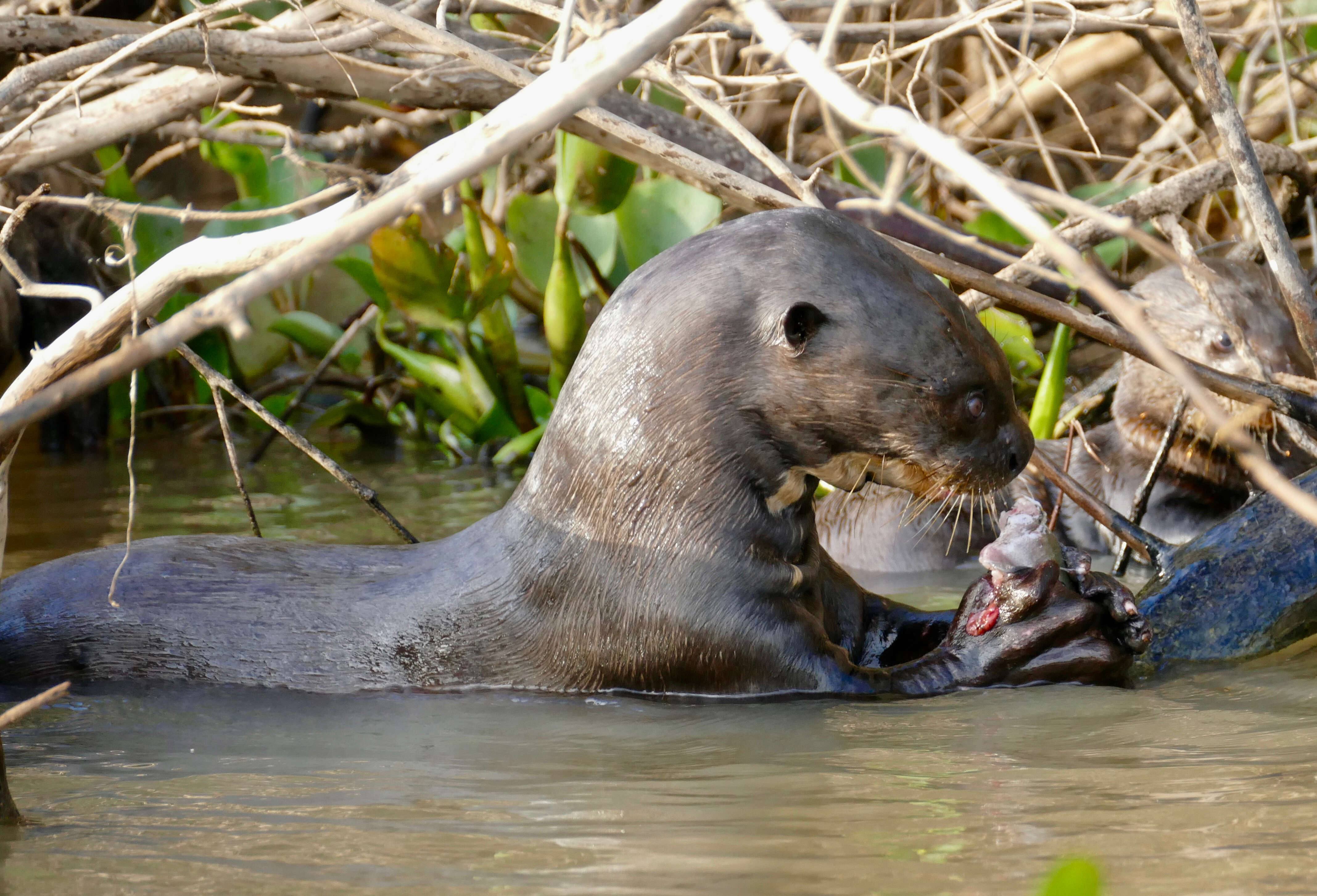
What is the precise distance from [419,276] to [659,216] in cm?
82

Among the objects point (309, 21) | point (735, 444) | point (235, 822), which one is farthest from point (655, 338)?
point (309, 21)

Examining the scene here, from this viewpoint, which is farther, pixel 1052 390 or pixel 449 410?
pixel 449 410

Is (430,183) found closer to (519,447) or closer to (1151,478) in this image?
(1151,478)

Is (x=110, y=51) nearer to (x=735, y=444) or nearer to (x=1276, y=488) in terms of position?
(x=735, y=444)

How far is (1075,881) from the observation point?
0.79 metres

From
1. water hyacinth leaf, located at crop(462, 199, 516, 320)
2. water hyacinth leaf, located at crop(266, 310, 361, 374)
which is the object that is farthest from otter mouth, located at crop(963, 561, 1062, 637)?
water hyacinth leaf, located at crop(266, 310, 361, 374)

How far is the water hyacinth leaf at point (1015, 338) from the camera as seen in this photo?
442 cm

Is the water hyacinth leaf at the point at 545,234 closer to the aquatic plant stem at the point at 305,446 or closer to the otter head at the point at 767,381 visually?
the aquatic plant stem at the point at 305,446

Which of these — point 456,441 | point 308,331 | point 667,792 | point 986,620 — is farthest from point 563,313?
point 667,792

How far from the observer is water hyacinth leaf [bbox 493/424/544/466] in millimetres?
5289

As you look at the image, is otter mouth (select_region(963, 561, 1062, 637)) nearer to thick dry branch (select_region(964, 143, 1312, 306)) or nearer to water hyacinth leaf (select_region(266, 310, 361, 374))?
thick dry branch (select_region(964, 143, 1312, 306))

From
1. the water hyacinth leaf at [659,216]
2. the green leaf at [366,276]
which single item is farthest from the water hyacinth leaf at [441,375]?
the water hyacinth leaf at [659,216]

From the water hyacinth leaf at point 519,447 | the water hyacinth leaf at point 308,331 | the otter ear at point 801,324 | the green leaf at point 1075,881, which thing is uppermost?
the otter ear at point 801,324

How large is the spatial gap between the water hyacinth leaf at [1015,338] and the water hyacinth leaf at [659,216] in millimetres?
918
